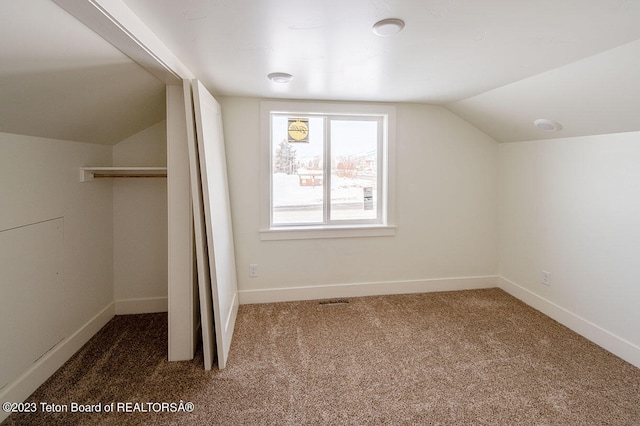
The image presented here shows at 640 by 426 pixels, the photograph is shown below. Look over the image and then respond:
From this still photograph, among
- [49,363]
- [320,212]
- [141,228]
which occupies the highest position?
[320,212]

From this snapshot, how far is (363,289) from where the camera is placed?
11.8 feet

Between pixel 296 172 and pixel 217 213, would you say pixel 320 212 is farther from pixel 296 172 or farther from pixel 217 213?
pixel 217 213

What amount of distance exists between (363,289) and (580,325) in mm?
1888

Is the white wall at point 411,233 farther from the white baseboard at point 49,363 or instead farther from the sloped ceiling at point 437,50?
the white baseboard at point 49,363

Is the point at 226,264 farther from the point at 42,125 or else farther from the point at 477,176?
the point at 477,176

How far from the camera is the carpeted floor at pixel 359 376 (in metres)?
1.87

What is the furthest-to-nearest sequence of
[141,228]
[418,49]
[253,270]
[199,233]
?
[253,270]
[141,228]
[199,233]
[418,49]

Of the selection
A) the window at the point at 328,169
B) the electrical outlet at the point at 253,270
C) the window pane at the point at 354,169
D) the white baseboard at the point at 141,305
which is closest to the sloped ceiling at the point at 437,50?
the window at the point at 328,169

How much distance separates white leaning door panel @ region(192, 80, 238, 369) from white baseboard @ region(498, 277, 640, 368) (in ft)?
9.38

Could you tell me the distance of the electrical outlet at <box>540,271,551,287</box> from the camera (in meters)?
3.14

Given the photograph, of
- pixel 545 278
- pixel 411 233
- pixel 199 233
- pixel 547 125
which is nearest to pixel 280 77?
pixel 199 233

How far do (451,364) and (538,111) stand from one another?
2.06 metres

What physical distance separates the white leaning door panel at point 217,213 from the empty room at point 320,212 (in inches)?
1.2

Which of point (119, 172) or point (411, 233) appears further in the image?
point (411, 233)
